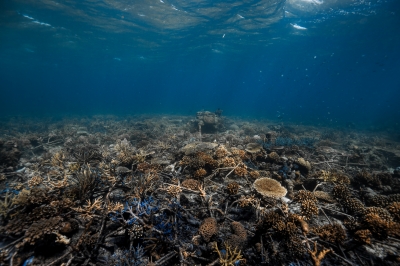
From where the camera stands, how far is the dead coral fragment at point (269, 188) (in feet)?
15.0

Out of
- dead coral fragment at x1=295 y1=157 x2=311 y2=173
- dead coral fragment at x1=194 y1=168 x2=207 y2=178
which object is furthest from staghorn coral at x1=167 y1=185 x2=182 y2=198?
dead coral fragment at x1=295 y1=157 x2=311 y2=173

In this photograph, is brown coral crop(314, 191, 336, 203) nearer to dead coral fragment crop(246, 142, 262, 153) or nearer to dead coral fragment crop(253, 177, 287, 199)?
dead coral fragment crop(253, 177, 287, 199)

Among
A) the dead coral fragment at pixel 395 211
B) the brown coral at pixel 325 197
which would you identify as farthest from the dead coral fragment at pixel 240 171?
the dead coral fragment at pixel 395 211

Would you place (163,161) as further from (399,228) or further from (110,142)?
(110,142)

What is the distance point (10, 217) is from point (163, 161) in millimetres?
4570

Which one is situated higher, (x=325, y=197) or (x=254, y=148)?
(x=325, y=197)

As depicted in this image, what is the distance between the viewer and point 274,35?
31.8 m

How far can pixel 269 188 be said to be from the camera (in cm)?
488

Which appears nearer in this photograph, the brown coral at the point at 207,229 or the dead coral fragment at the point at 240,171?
the brown coral at the point at 207,229

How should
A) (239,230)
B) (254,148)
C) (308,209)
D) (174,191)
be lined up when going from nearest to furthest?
(239,230)
(308,209)
(174,191)
(254,148)

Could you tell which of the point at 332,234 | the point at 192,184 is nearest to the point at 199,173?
the point at 192,184

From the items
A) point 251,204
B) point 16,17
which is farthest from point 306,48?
point 16,17

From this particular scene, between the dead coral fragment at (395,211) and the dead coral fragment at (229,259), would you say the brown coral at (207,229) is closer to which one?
the dead coral fragment at (229,259)

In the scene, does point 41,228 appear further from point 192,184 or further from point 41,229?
point 192,184
